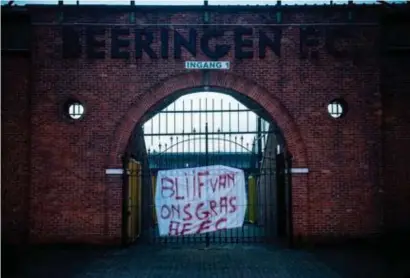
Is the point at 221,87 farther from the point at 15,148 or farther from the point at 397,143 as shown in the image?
the point at 15,148

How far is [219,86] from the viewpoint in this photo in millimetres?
13266

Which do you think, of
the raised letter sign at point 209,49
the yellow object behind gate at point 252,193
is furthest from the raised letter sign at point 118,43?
the yellow object behind gate at point 252,193

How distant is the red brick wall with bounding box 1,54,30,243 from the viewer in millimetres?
12930

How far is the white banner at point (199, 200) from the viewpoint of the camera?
42.3 feet

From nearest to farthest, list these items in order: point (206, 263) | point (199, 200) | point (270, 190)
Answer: point (206, 263)
point (199, 200)
point (270, 190)

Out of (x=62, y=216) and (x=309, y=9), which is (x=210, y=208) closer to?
(x=62, y=216)

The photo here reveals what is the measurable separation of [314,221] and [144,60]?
5989 mm

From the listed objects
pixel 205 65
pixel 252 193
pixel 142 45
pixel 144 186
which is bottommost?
pixel 252 193

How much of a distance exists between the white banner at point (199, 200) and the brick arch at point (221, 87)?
1.41 m

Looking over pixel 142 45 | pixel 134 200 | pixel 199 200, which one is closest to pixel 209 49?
pixel 142 45

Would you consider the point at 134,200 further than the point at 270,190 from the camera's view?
No

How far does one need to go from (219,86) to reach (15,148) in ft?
18.1

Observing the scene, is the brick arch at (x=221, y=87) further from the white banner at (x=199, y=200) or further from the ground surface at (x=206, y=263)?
the ground surface at (x=206, y=263)

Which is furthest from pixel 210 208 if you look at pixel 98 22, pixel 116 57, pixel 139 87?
pixel 98 22
